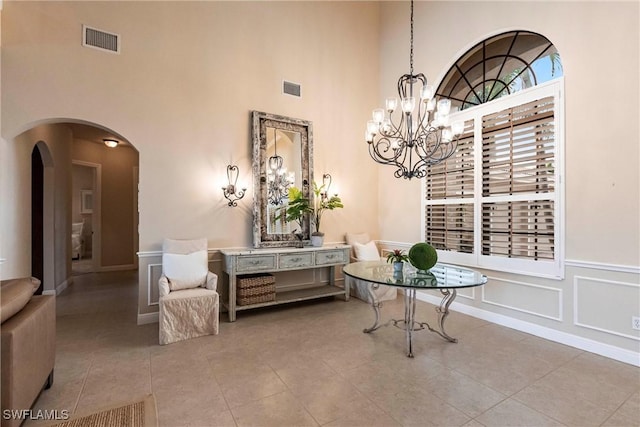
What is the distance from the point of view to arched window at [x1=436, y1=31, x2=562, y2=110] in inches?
136

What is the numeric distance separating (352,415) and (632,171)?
3.22m

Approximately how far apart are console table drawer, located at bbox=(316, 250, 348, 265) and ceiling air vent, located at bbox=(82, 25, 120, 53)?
361 cm

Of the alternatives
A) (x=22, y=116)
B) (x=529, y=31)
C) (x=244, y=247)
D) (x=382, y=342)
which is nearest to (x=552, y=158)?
(x=529, y=31)

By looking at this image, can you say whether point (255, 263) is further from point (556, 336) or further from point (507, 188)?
point (556, 336)

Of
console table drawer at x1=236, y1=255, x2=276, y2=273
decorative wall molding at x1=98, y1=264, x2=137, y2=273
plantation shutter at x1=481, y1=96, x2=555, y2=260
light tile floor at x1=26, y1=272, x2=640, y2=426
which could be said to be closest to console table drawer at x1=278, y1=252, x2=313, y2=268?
console table drawer at x1=236, y1=255, x2=276, y2=273

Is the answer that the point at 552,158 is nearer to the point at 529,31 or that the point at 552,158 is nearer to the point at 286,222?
the point at 529,31

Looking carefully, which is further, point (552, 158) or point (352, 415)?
point (552, 158)

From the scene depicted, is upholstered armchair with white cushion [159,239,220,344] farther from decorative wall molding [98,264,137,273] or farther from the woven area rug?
decorative wall molding [98,264,137,273]

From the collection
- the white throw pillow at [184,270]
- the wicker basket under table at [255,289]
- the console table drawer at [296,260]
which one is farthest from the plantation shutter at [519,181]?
the white throw pillow at [184,270]

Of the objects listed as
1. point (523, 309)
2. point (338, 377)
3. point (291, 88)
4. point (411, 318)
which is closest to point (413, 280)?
point (411, 318)

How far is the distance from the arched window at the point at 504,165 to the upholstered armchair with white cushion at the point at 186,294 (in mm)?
3259

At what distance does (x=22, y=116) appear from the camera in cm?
319

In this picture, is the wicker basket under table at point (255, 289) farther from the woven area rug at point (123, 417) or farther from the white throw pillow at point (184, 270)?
the woven area rug at point (123, 417)

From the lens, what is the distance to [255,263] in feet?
12.9
